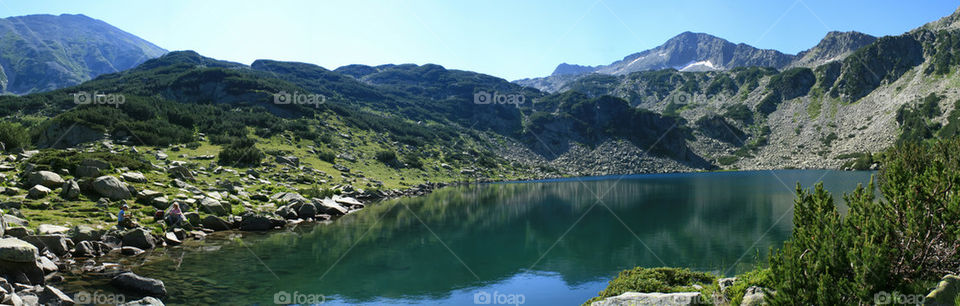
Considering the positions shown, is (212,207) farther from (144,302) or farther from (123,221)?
(144,302)

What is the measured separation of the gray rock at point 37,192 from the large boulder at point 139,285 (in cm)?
1869

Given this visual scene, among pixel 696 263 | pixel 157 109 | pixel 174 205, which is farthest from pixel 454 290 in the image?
pixel 157 109

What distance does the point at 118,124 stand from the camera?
2596 inches

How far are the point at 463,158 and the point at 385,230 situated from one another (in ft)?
332

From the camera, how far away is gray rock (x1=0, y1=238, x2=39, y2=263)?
62.4 feet

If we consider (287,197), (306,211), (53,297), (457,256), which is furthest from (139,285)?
(287,197)

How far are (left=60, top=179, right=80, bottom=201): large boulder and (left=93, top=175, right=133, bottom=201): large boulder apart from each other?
4.21 ft

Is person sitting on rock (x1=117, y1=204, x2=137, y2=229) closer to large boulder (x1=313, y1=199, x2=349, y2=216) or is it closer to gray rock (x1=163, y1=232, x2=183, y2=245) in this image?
gray rock (x1=163, y1=232, x2=183, y2=245)

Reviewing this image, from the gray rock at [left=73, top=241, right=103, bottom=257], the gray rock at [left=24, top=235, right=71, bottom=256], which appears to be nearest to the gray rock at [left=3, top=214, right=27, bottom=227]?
the gray rock at [left=24, top=235, right=71, bottom=256]

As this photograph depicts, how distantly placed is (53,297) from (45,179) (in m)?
24.1

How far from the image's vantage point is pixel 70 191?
109 feet

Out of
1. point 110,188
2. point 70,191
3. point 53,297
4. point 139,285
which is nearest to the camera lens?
point 53,297

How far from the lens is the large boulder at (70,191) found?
3312 centimetres

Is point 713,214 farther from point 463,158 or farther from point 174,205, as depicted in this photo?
point 463,158
